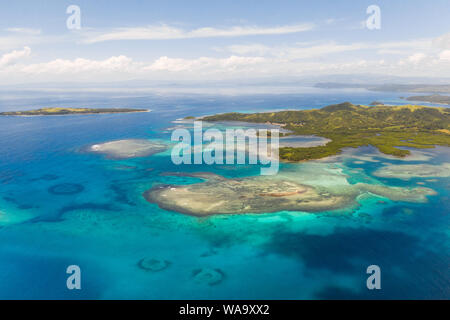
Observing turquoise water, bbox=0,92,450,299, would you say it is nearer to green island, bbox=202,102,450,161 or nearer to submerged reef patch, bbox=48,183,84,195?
submerged reef patch, bbox=48,183,84,195

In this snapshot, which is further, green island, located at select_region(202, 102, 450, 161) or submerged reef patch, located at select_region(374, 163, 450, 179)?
green island, located at select_region(202, 102, 450, 161)

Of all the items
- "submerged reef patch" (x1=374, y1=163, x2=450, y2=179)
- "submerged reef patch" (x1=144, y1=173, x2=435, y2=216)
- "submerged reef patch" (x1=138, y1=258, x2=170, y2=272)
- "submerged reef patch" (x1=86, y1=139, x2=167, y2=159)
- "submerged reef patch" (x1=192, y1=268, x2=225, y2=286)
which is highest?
"submerged reef patch" (x1=86, y1=139, x2=167, y2=159)

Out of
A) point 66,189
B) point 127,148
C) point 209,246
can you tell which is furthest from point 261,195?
point 127,148

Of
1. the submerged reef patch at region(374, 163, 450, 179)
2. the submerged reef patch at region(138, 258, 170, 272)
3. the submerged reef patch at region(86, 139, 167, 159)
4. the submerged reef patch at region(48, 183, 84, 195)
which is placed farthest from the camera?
the submerged reef patch at region(86, 139, 167, 159)

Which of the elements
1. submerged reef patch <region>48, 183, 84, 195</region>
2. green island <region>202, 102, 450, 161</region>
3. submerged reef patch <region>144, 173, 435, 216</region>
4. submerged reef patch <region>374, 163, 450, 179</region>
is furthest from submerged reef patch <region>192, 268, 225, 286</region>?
green island <region>202, 102, 450, 161</region>

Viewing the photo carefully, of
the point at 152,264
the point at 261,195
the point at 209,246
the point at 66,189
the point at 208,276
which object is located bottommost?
the point at 208,276

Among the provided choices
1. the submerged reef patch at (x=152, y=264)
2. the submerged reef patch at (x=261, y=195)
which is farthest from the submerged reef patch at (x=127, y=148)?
the submerged reef patch at (x=152, y=264)

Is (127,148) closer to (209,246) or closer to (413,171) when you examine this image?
(209,246)

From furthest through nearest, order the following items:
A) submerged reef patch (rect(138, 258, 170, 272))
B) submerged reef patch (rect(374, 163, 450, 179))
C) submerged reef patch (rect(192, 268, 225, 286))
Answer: submerged reef patch (rect(374, 163, 450, 179)) → submerged reef patch (rect(138, 258, 170, 272)) → submerged reef patch (rect(192, 268, 225, 286))
